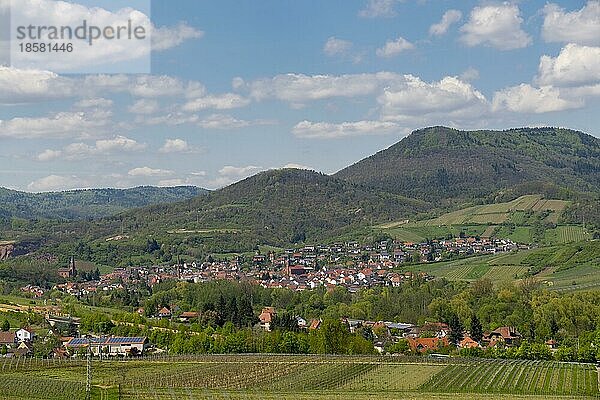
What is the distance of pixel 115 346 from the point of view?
5791cm

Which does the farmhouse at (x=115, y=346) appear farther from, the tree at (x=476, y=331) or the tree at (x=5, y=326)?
the tree at (x=476, y=331)

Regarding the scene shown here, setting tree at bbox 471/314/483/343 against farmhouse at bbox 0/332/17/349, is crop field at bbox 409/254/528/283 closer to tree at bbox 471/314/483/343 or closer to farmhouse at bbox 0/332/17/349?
tree at bbox 471/314/483/343

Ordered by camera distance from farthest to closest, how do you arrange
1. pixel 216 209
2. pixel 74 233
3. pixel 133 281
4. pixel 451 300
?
pixel 216 209 < pixel 74 233 < pixel 133 281 < pixel 451 300

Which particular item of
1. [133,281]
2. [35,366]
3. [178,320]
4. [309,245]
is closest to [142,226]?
[309,245]

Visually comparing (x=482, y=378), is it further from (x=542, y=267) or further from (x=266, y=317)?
(x=542, y=267)

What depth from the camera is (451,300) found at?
7594cm

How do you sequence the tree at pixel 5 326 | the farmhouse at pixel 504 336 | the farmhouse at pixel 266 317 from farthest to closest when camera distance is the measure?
the farmhouse at pixel 266 317
the tree at pixel 5 326
the farmhouse at pixel 504 336

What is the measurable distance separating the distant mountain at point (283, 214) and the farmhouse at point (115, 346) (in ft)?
327

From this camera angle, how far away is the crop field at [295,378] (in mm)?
36594

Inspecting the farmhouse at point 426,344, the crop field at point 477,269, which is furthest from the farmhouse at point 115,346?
the crop field at point 477,269

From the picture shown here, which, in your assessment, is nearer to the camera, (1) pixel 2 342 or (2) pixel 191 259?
(1) pixel 2 342

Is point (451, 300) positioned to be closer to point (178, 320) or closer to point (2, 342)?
point (178, 320)

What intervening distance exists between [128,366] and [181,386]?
348 inches

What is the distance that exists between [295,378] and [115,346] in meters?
20.8
